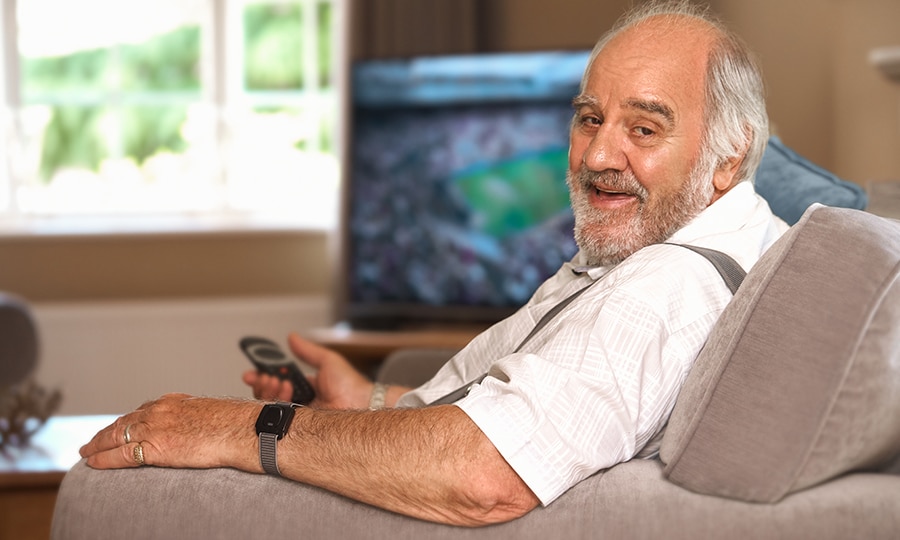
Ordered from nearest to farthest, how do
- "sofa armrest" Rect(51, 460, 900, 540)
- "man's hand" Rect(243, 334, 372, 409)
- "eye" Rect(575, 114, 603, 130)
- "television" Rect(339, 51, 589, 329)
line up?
"sofa armrest" Rect(51, 460, 900, 540), "eye" Rect(575, 114, 603, 130), "man's hand" Rect(243, 334, 372, 409), "television" Rect(339, 51, 589, 329)

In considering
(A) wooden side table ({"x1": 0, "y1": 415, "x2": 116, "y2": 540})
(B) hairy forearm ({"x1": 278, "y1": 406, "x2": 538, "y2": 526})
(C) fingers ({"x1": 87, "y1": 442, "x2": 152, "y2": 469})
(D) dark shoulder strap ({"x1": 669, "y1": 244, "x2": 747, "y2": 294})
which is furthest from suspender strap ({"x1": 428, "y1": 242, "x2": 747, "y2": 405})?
(A) wooden side table ({"x1": 0, "y1": 415, "x2": 116, "y2": 540})

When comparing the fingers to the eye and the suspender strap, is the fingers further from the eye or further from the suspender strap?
the eye

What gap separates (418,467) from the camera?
111 centimetres

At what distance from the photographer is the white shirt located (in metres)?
1.11

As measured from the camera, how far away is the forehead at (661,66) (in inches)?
57.2

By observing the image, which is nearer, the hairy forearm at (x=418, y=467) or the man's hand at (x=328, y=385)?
the hairy forearm at (x=418, y=467)

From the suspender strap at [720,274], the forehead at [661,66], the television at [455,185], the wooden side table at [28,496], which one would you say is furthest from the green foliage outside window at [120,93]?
the suspender strap at [720,274]

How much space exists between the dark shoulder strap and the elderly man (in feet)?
0.04

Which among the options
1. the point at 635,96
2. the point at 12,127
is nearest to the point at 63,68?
the point at 12,127

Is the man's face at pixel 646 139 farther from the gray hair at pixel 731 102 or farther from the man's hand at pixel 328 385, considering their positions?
the man's hand at pixel 328 385

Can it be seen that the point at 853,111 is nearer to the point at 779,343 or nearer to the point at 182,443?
the point at 779,343

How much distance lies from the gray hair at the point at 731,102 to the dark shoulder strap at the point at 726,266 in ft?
0.68

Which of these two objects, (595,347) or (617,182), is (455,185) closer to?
(617,182)

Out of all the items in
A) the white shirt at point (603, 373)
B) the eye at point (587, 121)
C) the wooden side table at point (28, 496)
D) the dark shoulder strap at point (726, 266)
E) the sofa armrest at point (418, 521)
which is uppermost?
the eye at point (587, 121)
